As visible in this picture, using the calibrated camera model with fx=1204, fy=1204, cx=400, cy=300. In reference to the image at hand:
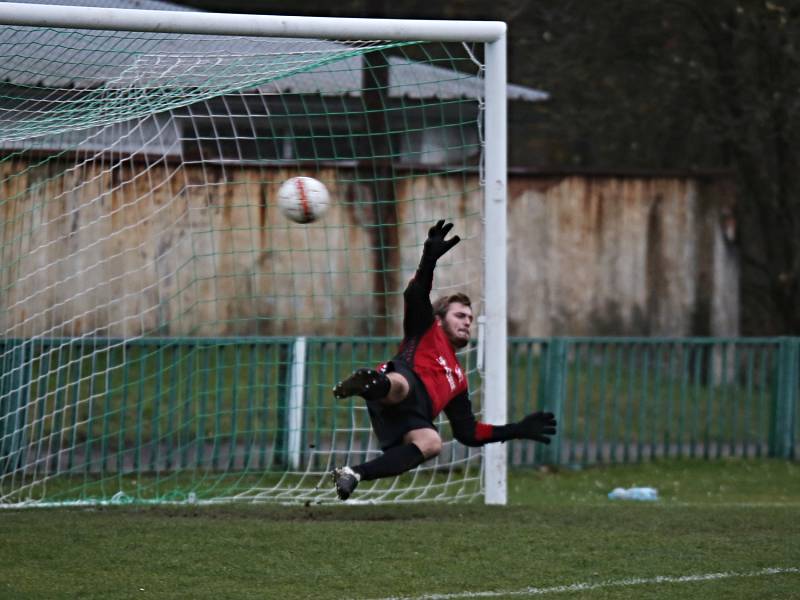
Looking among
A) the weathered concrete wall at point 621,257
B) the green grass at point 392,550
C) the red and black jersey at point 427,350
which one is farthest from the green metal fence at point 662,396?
the red and black jersey at point 427,350

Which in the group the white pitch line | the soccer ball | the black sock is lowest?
the white pitch line

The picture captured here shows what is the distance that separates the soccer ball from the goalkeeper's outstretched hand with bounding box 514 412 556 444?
189 cm

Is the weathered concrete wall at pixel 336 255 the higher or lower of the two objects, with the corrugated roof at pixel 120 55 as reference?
lower

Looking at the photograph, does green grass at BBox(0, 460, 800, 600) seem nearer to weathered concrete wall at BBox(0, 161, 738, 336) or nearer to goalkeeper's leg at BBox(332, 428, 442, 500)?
goalkeeper's leg at BBox(332, 428, 442, 500)

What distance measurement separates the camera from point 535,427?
756 centimetres

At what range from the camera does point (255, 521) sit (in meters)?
7.68

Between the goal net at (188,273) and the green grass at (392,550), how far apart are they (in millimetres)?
987

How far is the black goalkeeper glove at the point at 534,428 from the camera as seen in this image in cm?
752

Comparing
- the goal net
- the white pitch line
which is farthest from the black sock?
the goal net

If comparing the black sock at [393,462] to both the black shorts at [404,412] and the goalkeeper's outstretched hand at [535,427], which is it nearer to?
the black shorts at [404,412]

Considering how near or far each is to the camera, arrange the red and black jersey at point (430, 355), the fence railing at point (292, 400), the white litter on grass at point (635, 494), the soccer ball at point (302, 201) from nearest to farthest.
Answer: the red and black jersey at point (430, 355), the soccer ball at point (302, 201), the fence railing at point (292, 400), the white litter on grass at point (635, 494)

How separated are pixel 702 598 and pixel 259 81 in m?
4.48

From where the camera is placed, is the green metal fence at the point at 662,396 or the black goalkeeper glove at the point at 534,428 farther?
the green metal fence at the point at 662,396

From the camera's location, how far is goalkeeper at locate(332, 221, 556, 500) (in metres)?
7.13
